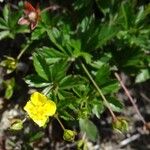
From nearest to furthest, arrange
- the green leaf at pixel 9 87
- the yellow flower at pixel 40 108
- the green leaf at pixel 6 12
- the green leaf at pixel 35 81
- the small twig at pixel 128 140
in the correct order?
the yellow flower at pixel 40 108
the green leaf at pixel 35 81
the green leaf at pixel 6 12
the green leaf at pixel 9 87
the small twig at pixel 128 140

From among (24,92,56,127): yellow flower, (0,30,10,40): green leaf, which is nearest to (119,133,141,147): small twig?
(24,92,56,127): yellow flower

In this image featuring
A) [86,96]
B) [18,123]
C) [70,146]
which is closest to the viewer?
[18,123]

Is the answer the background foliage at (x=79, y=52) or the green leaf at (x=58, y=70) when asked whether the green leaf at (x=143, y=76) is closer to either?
the background foliage at (x=79, y=52)

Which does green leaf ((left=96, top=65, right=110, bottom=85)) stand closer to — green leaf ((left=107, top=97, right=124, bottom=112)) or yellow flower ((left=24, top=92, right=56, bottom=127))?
green leaf ((left=107, top=97, right=124, bottom=112))

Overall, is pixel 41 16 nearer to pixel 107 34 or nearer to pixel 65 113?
pixel 107 34

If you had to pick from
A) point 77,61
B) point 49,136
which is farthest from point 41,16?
point 49,136

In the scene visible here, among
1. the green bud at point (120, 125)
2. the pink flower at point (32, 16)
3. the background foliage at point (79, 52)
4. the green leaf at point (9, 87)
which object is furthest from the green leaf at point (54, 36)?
the green bud at point (120, 125)
